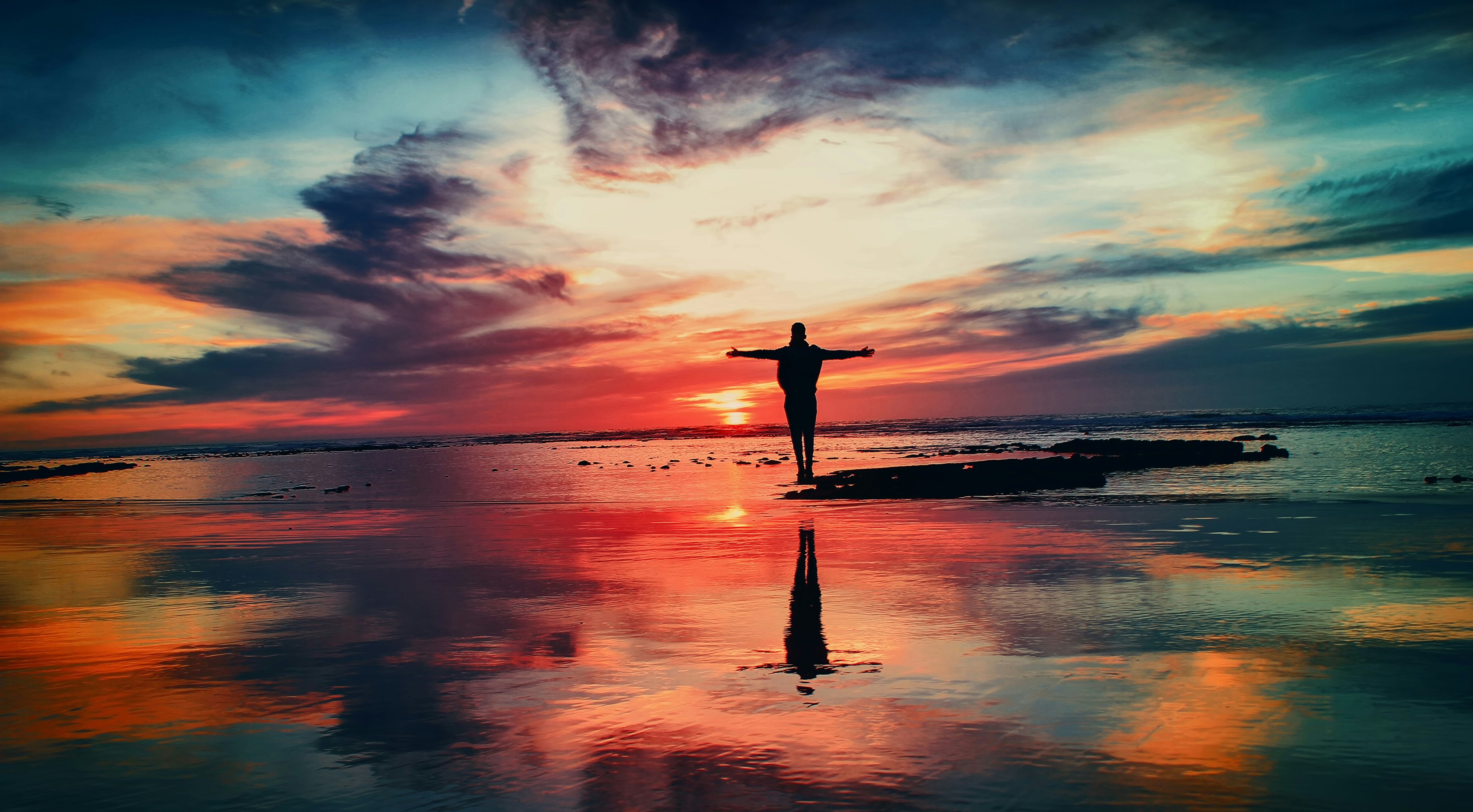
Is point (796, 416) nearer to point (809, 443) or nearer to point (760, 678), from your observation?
point (809, 443)

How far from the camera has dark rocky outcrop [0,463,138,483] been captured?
4025 cm

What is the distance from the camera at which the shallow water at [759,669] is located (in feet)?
12.7

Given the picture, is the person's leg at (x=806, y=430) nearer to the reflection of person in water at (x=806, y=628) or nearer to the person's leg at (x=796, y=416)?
the person's leg at (x=796, y=416)

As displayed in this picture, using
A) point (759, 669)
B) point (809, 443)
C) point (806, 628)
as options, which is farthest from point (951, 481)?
point (759, 669)

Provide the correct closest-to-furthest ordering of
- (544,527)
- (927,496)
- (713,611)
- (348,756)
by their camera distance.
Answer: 1. (348,756)
2. (713,611)
3. (544,527)
4. (927,496)

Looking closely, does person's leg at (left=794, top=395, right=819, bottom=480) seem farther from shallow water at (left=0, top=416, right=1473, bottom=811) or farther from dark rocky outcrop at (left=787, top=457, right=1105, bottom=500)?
shallow water at (left=0, top=416, right=1473, bottom=811)

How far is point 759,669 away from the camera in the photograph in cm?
562

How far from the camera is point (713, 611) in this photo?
294 inches

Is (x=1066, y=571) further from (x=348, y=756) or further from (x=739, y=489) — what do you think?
(x=739, y=489)

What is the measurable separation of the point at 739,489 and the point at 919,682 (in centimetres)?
1820

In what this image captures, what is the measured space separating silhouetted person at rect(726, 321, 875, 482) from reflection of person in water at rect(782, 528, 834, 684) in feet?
25.8

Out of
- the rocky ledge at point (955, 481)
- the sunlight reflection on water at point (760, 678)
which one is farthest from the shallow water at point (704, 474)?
the sunlight reflection on water at point (760, 678)

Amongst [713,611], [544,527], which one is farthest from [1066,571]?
[544,527]

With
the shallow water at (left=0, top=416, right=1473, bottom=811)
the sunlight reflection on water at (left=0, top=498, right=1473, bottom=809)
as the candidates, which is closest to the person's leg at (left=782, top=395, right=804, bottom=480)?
the shallow water at (left=0, top=416, right=1473, bottom=811)
